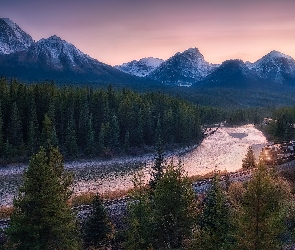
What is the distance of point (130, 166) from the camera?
7775 centimetres

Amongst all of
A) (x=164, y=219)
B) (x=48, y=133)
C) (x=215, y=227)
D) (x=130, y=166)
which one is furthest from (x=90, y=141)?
(x=215, y=227)

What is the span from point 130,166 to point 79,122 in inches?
730

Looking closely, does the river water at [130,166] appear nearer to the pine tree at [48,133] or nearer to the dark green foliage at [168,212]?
the pine tree at [48,133]

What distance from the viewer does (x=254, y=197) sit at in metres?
21.2

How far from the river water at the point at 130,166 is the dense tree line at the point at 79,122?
5552mm

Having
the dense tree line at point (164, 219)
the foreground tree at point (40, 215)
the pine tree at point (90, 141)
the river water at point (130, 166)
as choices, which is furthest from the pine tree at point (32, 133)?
the foreground tree at point (40, 215)

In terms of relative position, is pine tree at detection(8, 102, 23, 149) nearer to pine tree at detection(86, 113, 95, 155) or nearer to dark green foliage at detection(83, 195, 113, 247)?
pine tree at detection(86, 113, 95, 155)

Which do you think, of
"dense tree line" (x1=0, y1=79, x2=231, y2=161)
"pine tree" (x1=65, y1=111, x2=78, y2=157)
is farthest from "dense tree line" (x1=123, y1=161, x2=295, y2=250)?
"pine tree" (x1=65, y1=111, x2=78, y2=157)

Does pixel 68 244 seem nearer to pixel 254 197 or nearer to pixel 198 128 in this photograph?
pixel 254 197

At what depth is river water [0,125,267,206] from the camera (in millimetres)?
59031

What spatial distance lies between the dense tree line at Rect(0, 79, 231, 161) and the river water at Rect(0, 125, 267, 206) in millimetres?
5552

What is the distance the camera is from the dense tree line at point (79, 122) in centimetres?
7881

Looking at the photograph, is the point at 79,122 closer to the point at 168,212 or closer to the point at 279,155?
the point at 279,155

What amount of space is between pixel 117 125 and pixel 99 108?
28.4ft
